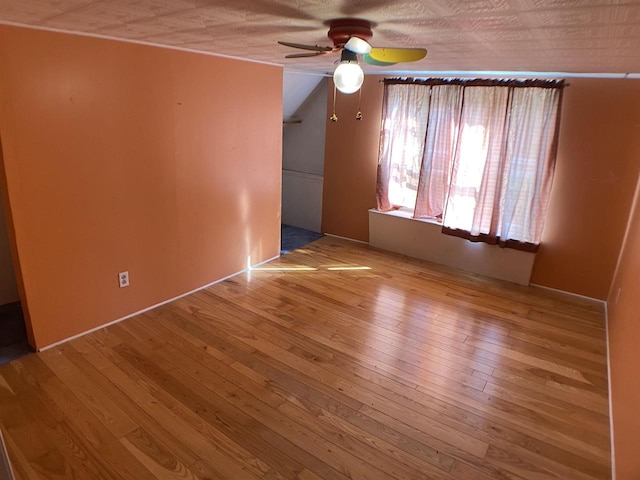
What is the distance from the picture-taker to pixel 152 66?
10.2 feet

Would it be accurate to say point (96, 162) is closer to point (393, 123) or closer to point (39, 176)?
point (39, 176)

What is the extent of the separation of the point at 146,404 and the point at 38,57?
7.09 feet

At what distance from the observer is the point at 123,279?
10.7 feet

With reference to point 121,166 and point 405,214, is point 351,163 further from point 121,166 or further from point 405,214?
point 121,166

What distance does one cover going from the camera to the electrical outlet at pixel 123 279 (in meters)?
3.24

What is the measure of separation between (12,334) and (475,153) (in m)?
4.28

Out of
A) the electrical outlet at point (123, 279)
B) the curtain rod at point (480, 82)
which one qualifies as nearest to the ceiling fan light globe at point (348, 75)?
the electrical outlet at point (123, 279)

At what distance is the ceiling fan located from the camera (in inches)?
71.7

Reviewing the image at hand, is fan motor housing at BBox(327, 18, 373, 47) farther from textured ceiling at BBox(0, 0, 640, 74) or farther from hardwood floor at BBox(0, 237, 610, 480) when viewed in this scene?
hardwood floor at BBox(0, 237, 610, 480)

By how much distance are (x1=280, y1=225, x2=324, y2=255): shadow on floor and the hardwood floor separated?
1.29m

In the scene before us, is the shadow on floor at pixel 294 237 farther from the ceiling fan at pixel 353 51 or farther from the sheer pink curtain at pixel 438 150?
the ceiling fan at pixel 353 51

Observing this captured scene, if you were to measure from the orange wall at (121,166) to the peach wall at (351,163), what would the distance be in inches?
46.4

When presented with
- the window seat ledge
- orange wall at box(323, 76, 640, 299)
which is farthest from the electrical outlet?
orange wall at box(323, 76, 640, 299)

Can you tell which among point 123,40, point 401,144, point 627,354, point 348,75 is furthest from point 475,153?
point 123,40
